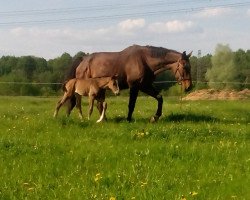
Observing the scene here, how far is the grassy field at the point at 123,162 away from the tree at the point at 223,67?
249 ft

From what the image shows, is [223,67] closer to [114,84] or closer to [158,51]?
[158,51]

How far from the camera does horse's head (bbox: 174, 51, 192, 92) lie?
53.0 ft

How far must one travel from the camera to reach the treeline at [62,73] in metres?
69.0

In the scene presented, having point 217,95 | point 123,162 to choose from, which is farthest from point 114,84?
point 217,95

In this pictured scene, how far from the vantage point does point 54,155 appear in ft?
29.9

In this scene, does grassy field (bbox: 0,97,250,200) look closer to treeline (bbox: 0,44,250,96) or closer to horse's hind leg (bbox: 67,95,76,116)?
horse's hind leg (bbox: 67,95,76,116)

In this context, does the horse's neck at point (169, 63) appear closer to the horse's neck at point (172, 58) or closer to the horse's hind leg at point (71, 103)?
the horse's neck at point (172, 58)

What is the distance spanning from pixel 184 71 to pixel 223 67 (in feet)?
239

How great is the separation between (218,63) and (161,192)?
83630mm

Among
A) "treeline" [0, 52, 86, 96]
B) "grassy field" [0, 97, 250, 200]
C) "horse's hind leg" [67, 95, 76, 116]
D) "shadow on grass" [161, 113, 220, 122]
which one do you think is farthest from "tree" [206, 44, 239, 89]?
"grassy field" [0, 97, 250, 200]

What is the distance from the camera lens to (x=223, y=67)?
87.4 metres

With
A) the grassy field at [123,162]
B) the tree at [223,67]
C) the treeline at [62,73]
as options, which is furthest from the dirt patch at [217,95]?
the tree at [223,67]

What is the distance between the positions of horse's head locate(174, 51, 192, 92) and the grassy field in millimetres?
3527

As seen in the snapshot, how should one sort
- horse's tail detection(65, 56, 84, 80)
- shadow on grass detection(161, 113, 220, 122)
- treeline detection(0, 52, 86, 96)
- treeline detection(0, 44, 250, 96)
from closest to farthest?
1. shadow on grass detection(161, 113, 220, 122)
2. horse's tail detection(65, 56, 84, 80)
3. treeline detection(0, 44, 250, 96)
4. treeline detection(0, 52, 86, 96)
